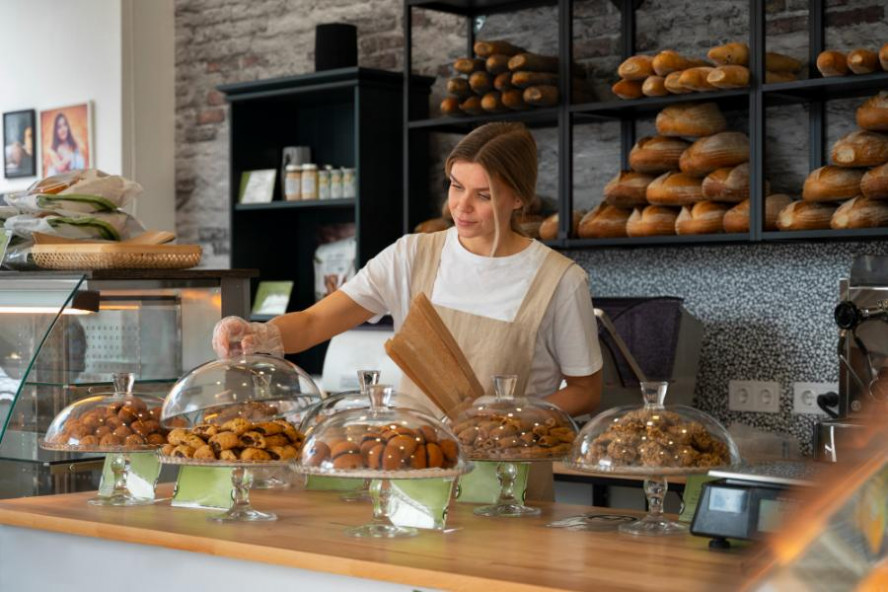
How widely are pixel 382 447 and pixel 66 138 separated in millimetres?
4267

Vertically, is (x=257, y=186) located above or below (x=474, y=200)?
above

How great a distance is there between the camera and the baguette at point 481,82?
389 cm

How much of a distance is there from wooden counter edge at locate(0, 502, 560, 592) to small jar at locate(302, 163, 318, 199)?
2.58 metres

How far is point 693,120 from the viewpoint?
11.5ft

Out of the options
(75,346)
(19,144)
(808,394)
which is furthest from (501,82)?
(19,144)

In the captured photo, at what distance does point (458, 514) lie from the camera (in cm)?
190

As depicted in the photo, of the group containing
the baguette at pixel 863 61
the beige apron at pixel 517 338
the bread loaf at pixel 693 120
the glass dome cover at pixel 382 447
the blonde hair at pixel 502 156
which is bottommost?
the glass dome cover at pixel 382 447

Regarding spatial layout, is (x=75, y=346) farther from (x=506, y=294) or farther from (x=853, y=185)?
(x=853, y=185)

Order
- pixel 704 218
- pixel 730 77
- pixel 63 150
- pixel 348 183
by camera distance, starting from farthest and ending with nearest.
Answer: pixel 63 150
pixel 348 183
pixel 704 218
pixel 730 77

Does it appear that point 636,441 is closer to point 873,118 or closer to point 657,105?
point 873,118

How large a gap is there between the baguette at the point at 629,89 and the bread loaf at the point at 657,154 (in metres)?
0.14

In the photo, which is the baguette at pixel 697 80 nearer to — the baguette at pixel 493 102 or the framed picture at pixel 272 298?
the baguette at pixel 493 102

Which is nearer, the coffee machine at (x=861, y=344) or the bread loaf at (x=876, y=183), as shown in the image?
the coffee machine at (x=861, y=344)

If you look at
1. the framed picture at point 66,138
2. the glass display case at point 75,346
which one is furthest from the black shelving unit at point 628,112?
the framed picture at point 66,138
